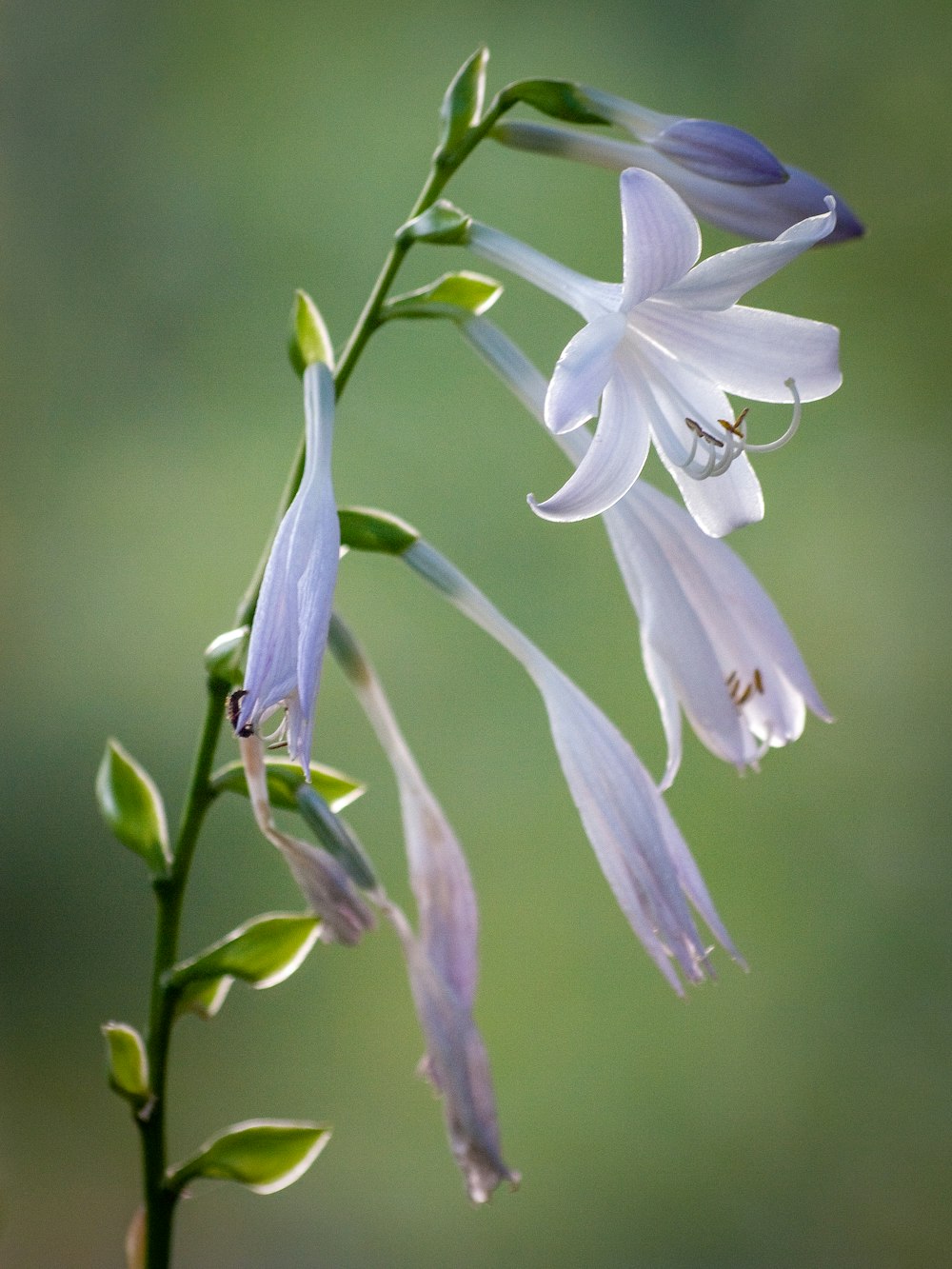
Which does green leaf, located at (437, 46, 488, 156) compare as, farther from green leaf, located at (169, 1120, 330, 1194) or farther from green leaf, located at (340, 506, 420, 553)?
green leaf, located at (169, 1120, 330, 1194)

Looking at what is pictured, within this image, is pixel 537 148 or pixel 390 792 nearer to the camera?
pixel 537 148

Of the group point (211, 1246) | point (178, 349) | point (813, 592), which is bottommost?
point (211, 1246)

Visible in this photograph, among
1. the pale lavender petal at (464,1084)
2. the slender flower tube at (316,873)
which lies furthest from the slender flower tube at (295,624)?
the pale lavender petal at (464,1084)

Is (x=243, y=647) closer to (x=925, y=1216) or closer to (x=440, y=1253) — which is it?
(x=440, y=1253)

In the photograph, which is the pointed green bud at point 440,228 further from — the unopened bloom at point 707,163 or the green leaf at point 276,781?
the green leaf at point 276,781

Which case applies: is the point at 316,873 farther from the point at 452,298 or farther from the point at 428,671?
the point at 428,671

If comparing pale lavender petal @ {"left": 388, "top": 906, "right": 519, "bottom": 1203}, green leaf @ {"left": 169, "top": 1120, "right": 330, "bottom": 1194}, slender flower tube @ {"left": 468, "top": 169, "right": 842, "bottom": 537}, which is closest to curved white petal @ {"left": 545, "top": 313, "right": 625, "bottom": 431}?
slender flower tube @ {"left": 468, "top": 169, "right": 842, "bottom": 537}

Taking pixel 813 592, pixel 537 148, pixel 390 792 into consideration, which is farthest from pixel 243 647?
pixel 813 592

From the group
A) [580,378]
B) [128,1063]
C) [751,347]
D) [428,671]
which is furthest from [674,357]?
[428,671]
